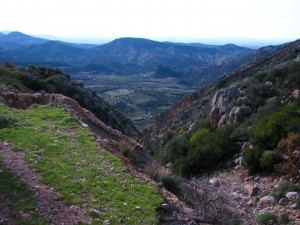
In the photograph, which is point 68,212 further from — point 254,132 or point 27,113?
point 254,132

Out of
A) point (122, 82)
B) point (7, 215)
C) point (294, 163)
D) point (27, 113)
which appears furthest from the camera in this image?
point (122, 82)

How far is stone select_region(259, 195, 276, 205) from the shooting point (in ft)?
32.0

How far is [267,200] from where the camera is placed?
391 inches

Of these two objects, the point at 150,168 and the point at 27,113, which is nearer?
the point at 150,168

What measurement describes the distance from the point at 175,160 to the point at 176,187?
742 centimetres

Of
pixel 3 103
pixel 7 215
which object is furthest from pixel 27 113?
pixel 7 215

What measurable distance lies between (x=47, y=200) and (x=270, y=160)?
760 cm

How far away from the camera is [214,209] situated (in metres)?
8.04

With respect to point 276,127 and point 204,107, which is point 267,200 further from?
point 204,107

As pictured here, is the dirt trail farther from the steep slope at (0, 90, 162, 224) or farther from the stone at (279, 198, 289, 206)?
the stone at (279, 198, 289, 206)

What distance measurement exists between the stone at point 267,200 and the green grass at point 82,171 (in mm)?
3520

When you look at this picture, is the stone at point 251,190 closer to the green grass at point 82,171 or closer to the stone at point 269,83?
the green grass at point 82,171

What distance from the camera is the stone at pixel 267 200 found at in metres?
9.77

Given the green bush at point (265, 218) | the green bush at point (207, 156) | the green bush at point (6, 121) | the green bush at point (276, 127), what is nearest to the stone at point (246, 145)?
the green bush at point (207, 156)
